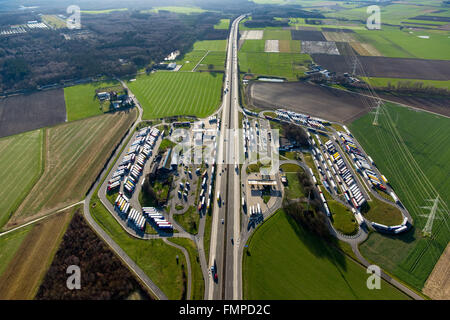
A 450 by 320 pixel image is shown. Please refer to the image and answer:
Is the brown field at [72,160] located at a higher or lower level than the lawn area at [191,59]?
lower

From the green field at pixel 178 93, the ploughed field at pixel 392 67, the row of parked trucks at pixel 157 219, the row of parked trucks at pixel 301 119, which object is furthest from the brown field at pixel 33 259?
the ploughed field at pixel 392 67

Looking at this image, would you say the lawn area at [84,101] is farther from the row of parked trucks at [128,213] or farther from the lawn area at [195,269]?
the lawn area at [195,269]

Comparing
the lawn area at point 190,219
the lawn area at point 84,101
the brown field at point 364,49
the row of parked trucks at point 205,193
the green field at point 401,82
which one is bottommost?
the lawn area at point 190,219

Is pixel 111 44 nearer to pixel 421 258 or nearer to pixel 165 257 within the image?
pixel 165 257

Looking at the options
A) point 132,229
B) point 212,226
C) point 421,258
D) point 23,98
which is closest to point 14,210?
point 132,229

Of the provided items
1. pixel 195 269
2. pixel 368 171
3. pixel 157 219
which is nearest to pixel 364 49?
pixel 368 171
